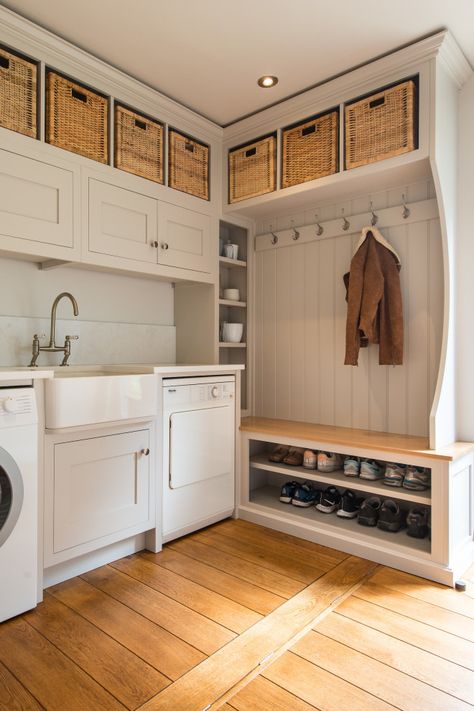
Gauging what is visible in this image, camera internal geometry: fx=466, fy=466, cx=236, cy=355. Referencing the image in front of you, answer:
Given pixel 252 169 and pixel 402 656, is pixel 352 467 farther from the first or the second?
pixel 252 169

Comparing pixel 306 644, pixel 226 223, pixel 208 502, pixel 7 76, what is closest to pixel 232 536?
pixel 208 502

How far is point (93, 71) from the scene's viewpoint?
2355mm

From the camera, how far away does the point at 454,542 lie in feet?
6.91

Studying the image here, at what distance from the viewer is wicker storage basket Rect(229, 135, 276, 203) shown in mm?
2850

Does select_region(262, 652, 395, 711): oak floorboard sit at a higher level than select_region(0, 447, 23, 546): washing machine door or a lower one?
lower

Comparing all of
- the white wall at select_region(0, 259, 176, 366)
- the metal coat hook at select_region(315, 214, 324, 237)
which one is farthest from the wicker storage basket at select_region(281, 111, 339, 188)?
the white wall at select_region(0, 259, 176, 366)

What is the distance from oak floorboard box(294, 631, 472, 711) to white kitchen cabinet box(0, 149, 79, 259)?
186cm

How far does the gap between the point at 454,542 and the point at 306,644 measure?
0.90 m

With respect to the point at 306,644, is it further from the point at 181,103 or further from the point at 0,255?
the point at 181,103

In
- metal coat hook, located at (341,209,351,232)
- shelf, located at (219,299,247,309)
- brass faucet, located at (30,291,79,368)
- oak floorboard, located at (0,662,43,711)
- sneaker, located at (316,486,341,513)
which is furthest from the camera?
shelf, located at (219,299,247,309)

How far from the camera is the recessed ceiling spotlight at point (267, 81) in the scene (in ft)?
8.19

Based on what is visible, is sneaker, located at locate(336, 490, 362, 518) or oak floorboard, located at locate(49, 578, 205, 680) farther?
sneaker, located at locate(336, 490, 362, 518)

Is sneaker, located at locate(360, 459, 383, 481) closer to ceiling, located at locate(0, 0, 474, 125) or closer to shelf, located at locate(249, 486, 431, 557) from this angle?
shelf, located at locate(249, 486, 431, 557)

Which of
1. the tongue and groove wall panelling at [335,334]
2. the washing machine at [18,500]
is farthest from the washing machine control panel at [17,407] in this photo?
the tongue and groove wall panelling at [335,334]
